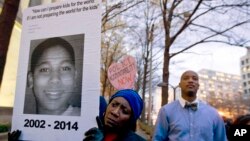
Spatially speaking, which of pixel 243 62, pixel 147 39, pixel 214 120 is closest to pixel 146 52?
pixel 147 39

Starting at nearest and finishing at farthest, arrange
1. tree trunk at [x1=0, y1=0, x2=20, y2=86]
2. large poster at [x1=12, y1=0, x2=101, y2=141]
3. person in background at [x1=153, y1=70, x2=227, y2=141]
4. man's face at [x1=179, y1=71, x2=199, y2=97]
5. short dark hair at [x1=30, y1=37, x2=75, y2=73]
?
large poster at [x1=12, y1=0, x2=101, y2=141] < short dark hair at [x1=30, y1=37, x2=75, y2=73] < person in background at [x1=153, y1=70, x2=227, y2=141] < man's face at [x1=179, y1=71, x2=199, y2=97] < tree trunk at [x1=0, y1=0, x2=20, y2=86]

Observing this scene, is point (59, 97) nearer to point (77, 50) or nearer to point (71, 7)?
point (77, 50)

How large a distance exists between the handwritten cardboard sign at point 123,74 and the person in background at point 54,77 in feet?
5.78

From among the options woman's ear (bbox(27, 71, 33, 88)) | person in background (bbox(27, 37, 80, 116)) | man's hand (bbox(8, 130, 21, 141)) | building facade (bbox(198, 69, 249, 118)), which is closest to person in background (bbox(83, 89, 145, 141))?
person in background (bbox(27, 37, 80, 116))

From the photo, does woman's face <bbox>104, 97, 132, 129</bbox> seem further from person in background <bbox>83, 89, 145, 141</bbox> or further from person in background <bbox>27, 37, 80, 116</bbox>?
person in background <bbox>27, 37, 80, 116</bbox>

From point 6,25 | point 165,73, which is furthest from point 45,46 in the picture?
point 165,73

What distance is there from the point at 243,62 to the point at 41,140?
10000 cm

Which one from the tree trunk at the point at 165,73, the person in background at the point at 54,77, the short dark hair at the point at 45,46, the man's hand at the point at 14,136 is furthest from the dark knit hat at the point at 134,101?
the tree trunk at the point at 165,73

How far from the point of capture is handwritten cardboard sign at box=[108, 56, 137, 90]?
491cm

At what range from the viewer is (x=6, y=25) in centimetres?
448

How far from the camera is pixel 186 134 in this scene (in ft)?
11.5

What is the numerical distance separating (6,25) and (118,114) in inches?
115

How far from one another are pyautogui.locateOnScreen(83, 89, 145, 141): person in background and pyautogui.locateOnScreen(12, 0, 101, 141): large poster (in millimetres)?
742

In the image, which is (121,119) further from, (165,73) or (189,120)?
(165,73)
